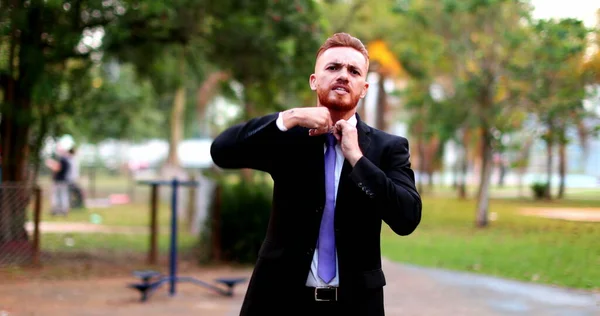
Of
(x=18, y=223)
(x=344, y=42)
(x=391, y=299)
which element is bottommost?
(x=391, y=299)

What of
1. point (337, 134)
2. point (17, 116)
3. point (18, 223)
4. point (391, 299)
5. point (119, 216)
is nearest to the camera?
point (337, 134)

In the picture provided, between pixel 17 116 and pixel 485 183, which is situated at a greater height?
pixel 17 116

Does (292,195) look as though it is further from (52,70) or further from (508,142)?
(508,142)

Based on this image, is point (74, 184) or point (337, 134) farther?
point (74, 184)

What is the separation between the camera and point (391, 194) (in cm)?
263

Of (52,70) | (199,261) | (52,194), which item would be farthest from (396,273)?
(52,194)

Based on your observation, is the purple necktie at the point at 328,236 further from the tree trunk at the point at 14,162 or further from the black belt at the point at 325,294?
the tree trunk at the point at 14,162

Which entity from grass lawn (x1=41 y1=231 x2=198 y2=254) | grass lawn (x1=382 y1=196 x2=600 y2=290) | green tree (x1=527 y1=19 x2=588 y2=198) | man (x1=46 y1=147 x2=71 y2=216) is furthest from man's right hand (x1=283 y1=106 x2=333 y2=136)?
man (x1=46 y1=147 x2=71 y2=216)

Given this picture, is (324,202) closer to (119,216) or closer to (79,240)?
(79,240)

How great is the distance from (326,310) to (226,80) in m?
12.3

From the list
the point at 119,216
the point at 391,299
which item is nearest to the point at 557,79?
the point at 391,299

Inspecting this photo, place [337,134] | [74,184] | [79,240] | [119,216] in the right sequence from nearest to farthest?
[337,134]
[79,240]
[74,184]
[119,216]

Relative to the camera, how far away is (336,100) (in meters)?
2.79

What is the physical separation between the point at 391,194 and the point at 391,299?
726 cm
